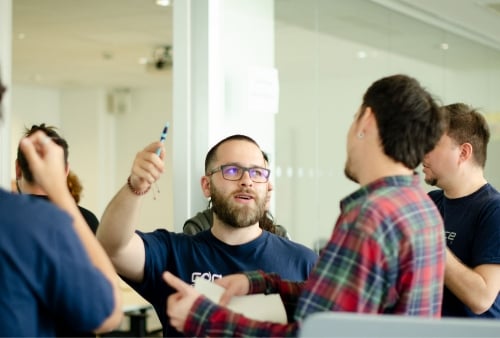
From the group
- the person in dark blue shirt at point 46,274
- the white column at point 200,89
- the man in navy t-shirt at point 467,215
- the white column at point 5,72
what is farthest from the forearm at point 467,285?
the white column at point 5,72

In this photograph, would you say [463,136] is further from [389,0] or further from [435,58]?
[435,58]

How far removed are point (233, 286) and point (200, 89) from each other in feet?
7.33

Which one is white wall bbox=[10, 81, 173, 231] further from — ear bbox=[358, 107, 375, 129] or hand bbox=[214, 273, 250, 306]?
ear bbox=[358, 107, 375, 129]

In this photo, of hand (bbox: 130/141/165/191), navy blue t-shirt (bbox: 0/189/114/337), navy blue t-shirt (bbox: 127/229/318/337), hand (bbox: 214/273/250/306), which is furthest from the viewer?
navy blue t-shirt (bbox: 127/229/318/337)

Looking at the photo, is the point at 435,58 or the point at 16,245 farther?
the point at 435,58

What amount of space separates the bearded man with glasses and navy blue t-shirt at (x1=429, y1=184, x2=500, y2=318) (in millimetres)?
564

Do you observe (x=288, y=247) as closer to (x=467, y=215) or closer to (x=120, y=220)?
(x=120, y=220)

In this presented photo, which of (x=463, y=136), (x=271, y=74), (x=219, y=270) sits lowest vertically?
(x=219, y=270)

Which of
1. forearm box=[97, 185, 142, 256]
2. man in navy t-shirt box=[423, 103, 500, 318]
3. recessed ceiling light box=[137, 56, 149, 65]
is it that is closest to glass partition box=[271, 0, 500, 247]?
man in navy t-shirt box=[423, 103, 500, 318]

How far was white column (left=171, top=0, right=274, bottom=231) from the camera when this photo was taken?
3.84m

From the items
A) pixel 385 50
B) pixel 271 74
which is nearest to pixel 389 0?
pixel 385 50

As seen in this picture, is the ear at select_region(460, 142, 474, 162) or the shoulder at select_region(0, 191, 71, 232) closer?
the shoulder at select_region(0, 191, 71, 232)

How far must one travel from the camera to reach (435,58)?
5.91m

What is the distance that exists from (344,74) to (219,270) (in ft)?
9.50
